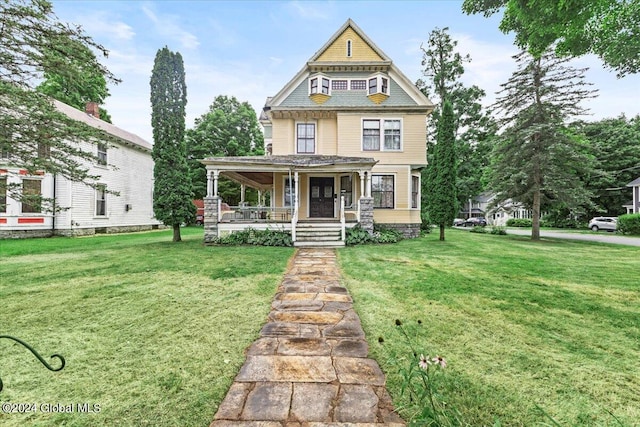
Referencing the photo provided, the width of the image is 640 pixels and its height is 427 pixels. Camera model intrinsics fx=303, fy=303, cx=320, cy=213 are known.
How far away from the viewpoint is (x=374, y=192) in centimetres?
1473

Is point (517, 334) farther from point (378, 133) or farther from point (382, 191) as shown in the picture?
point (378, 133)

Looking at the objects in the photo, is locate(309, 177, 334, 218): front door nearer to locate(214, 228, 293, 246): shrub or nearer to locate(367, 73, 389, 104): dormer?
locate(214, 228, 293, 246): shrub

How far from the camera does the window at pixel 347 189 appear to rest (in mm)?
14391

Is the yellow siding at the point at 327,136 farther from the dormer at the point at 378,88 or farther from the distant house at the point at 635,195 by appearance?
the distant house at the point at 635,195

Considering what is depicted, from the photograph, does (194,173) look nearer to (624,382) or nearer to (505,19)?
(505,19)

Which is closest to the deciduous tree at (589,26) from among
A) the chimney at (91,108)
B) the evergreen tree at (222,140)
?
the chimney at (91,108)

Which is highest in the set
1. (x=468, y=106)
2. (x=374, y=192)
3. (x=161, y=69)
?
(x=468, y=106)

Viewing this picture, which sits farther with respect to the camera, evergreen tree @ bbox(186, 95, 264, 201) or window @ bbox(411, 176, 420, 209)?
evergreen tree @ bbox(186, 95, 264, 201)

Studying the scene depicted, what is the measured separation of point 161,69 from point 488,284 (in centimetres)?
1367

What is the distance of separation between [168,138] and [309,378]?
1236 cm

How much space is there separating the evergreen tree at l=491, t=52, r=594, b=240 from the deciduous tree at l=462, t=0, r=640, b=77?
34.2ft

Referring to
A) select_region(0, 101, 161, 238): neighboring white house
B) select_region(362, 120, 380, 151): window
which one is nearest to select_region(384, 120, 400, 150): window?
select_region(362, 120, 380, 151): window

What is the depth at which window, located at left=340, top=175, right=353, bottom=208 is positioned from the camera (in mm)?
14391

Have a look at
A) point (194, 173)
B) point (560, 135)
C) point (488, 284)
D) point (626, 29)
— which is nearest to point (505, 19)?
point (626, 29)
